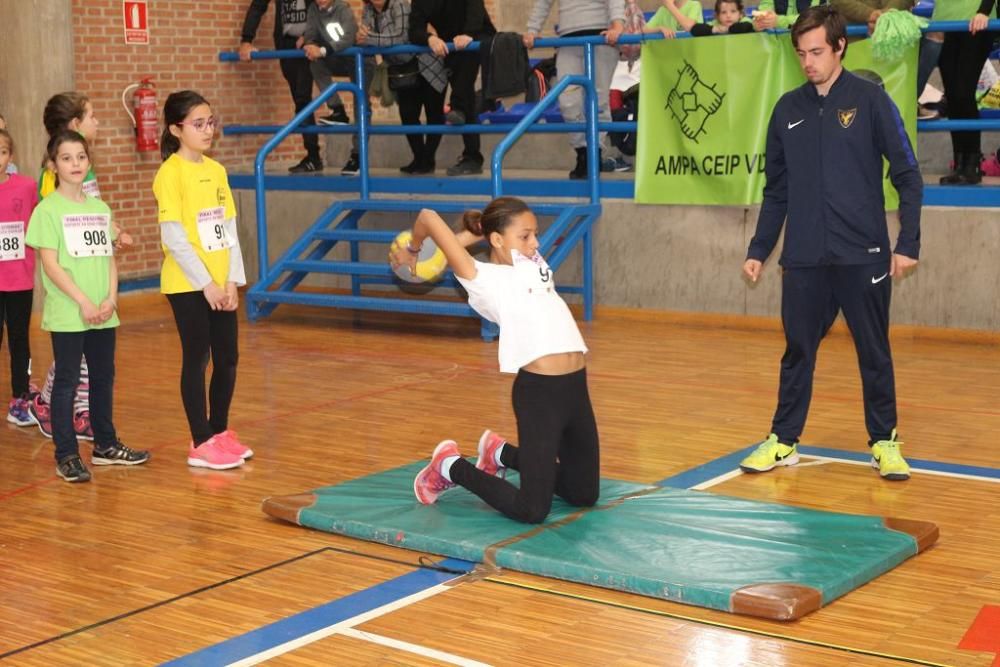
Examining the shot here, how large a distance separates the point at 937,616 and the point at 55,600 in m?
2.58

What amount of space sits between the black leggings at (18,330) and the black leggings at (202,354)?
1.30 m

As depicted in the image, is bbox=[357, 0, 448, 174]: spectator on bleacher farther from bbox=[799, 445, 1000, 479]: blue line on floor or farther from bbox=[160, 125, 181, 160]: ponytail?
bbox=[799, 445, 1000, 479]: blue line on floor

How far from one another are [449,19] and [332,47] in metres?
1.05

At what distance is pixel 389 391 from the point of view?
23.9 feet

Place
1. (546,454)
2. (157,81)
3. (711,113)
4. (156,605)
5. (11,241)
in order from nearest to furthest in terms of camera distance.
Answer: (156,605)
(546,454)
(11,241)
(711,113)
(157,81)

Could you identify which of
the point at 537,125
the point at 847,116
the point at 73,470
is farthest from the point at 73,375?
the point at 537,125

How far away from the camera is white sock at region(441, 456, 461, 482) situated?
4664 mm

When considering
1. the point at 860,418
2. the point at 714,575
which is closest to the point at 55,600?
the point at 714,575

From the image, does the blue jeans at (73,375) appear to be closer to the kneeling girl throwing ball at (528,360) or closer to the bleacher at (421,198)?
the kneeling girl throwing ball at (528,360)

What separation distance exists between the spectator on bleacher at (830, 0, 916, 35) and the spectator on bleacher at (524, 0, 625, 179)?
64.3 inches

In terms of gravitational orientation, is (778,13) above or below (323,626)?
above

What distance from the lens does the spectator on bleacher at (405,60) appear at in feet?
33.3

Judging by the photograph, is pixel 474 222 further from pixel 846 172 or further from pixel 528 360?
pixel 846 172

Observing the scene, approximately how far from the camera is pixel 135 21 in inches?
429
